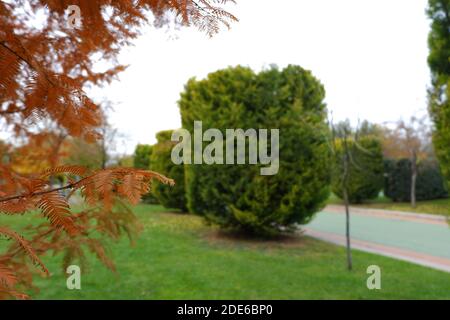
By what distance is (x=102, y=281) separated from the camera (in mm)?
6219

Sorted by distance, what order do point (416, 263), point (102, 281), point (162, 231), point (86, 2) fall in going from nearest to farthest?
point (86, 2) < point (102, 281) < point (416, 263) < point (162, 231)

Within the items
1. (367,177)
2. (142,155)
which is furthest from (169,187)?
(367,177)

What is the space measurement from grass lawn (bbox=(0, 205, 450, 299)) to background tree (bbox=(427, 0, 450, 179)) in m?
2.08

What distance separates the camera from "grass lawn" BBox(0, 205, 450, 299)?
220 inches

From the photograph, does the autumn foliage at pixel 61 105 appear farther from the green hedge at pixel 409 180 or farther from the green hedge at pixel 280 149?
the green hedge at pixel 409 180

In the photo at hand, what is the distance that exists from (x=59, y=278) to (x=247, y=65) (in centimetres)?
611

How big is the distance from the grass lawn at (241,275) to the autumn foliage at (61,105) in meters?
1.51

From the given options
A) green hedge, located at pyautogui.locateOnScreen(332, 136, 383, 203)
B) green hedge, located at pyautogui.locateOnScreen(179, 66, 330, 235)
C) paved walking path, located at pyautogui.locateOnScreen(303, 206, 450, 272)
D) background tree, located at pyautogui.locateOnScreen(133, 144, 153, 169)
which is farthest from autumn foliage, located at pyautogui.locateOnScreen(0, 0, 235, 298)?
green hedge, located at pyautogui.locateOnScreen(332, 136, 383, 203)

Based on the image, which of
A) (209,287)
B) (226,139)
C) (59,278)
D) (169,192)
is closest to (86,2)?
(209,287)

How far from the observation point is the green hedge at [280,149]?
9320 mm

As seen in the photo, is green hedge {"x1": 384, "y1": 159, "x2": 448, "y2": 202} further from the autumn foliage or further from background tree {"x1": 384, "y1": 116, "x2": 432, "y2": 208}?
the autumn foliage

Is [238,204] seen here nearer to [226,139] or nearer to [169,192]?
[226,139]

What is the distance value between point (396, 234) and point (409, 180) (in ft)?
33.9

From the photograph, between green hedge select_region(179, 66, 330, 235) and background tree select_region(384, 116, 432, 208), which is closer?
green hedge select_region(179, 66, 330, 235)
